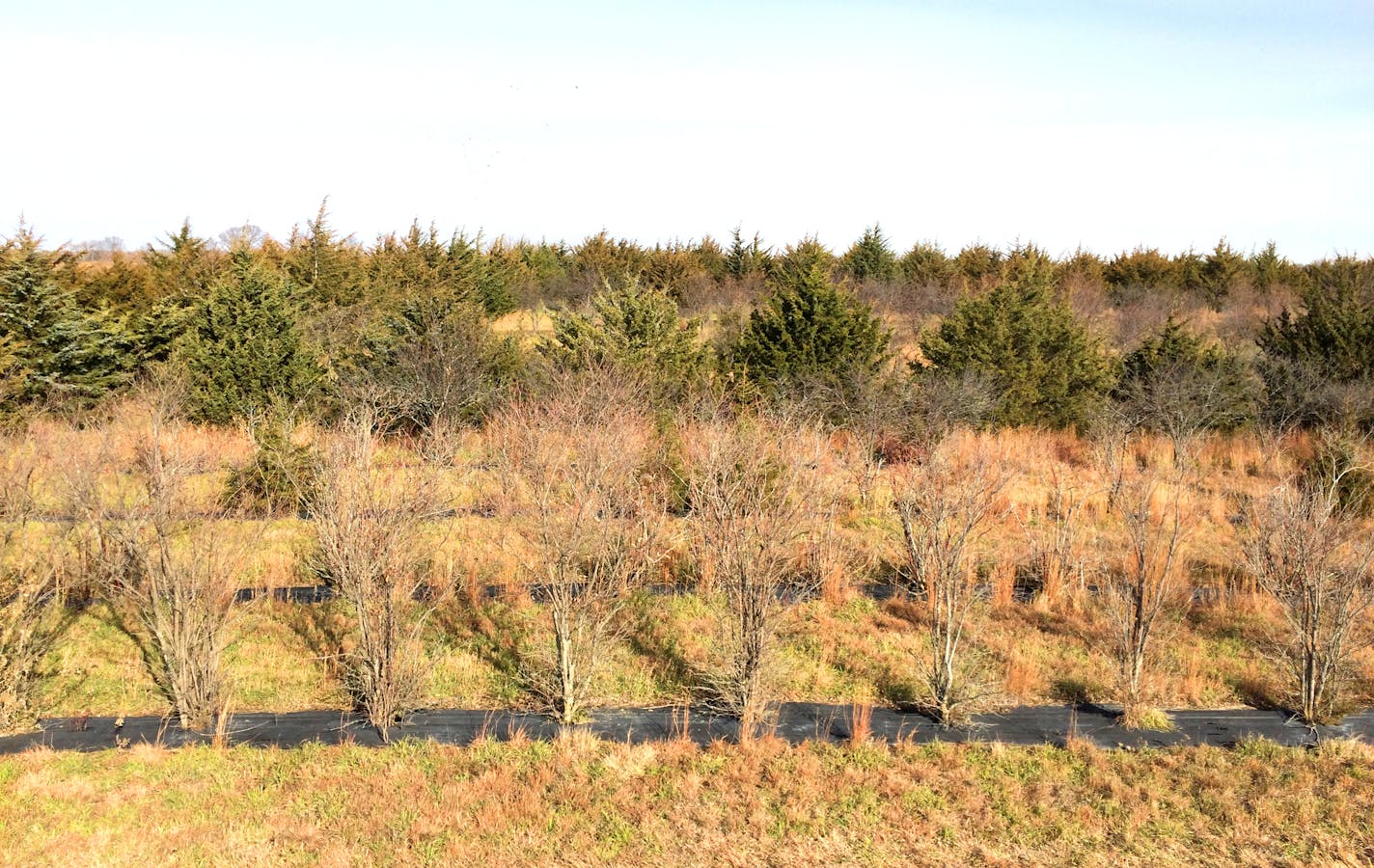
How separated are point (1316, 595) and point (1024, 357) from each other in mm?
11906

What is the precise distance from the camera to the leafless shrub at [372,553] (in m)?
7.62

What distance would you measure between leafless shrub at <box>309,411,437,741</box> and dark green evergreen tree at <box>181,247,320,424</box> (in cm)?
1120

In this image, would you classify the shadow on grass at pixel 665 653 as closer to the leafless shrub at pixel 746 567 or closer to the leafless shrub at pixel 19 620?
the leafless shrub at pixel 746 567

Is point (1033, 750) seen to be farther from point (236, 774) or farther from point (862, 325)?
point (862, 325)

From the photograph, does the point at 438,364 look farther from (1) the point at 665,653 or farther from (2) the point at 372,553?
(2) the point at 372,553

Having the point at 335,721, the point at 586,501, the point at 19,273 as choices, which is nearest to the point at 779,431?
the point at 586,501

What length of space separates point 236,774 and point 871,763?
Answer: 457cm

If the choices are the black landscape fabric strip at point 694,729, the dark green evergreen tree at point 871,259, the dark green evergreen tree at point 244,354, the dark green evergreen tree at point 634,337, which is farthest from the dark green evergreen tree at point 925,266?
the black landscape fabric strip at point 694,729

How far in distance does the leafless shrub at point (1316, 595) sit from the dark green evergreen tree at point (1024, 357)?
1021 centimetres

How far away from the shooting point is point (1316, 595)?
7.99 meters

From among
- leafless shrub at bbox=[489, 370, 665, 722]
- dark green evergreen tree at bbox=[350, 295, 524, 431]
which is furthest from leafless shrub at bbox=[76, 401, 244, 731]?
dark green evergreen tree at bbox=[350, 295, 524, 431]

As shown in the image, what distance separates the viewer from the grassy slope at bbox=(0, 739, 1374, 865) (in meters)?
6.00

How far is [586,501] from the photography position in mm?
8094

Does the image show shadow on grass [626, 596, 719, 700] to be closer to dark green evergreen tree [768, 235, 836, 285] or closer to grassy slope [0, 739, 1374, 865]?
grassy slope [0, 739, 1374, 865]
